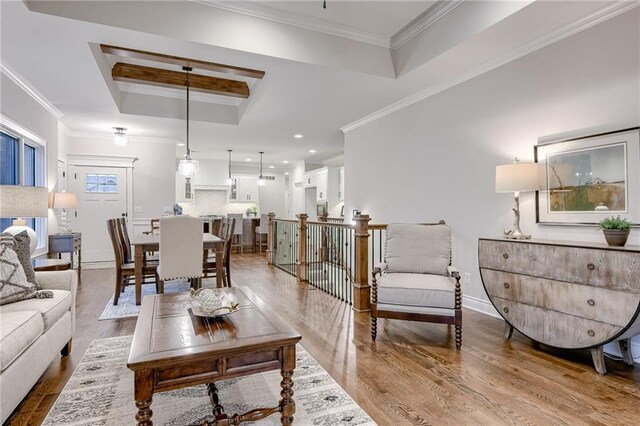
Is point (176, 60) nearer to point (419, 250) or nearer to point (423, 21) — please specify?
point (423, 21)

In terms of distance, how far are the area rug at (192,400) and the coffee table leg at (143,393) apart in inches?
15.7

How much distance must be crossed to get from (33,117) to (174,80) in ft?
6.31

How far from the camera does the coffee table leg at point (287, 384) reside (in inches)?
68.2

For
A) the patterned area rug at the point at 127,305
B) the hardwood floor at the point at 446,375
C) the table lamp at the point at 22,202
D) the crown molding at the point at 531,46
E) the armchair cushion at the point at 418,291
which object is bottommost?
the hardwood floor at the point at 446,375

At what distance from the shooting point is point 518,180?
10.1 ft

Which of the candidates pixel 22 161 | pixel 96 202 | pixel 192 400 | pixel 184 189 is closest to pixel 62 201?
pixel 22 161

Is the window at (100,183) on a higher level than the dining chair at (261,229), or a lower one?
higher

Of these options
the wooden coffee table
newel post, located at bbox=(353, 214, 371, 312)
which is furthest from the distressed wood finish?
the wooden coffee table

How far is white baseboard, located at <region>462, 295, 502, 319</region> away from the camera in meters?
3.67

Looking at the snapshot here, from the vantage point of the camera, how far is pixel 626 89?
265 centimetres

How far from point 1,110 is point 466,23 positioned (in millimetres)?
4827

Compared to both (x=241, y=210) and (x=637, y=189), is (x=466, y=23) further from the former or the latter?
(x=241, y=210)

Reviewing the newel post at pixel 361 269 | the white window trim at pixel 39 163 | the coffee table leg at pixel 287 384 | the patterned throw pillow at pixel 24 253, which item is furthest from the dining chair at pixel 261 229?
the coffee table leg at pixel 287 384

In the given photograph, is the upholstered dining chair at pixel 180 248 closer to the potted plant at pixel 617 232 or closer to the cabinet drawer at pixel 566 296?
the cabinet drawer at pixel 566 296
